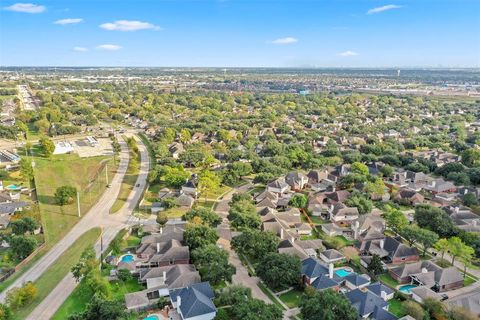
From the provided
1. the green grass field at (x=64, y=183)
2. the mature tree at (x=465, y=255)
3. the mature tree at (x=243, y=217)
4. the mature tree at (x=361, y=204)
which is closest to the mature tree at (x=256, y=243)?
the mature tree at (x=243, y=217)

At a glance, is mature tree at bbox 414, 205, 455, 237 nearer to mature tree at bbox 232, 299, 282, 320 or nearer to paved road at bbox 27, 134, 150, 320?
mature tree at bbox 232, 299, 282, 320

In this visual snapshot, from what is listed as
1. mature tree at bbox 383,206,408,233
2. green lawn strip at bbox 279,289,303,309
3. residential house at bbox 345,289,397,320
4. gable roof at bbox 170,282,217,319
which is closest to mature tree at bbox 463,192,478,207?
mature tree at bbox 383,206,408,233

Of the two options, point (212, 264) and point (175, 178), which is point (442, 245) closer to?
point (212, 264)

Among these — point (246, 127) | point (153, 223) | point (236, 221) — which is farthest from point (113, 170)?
point (246, 127)

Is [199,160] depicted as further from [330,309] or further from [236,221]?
[330,309]

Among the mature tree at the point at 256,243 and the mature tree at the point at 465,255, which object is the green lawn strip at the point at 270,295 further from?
the mature tree at the point at 465,255

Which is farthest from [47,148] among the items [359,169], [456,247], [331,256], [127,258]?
[456,247]
